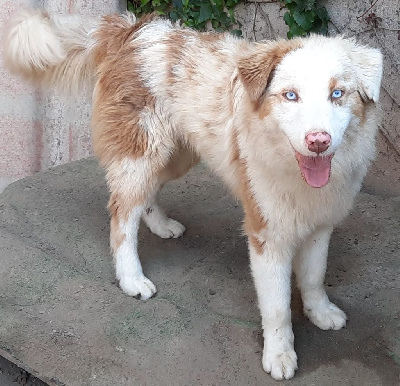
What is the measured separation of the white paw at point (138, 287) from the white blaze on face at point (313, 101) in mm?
1293

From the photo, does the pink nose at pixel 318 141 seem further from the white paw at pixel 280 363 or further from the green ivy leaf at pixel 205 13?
the green ivy leaf at pixel 205 13

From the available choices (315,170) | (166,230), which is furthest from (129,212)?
(315,170)

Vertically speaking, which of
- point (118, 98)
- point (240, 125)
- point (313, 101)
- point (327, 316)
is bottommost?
point (327, 316)

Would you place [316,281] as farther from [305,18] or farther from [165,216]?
[305,18]

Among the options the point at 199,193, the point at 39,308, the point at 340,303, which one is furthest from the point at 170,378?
the point at 199,193

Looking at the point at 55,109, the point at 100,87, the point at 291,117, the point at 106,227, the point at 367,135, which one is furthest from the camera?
the point at 55,109

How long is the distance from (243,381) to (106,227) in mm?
1633

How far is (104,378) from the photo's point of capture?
121 inches

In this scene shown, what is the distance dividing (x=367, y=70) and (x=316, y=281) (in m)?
1.09

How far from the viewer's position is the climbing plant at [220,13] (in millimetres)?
4844

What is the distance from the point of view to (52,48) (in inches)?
149

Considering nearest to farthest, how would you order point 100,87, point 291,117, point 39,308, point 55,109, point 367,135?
point 291,117 → point 367,135 → point 39,308 → point 100,87 → point 55,109

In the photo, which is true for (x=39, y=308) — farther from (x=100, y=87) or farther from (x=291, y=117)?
(x=291, y=117)

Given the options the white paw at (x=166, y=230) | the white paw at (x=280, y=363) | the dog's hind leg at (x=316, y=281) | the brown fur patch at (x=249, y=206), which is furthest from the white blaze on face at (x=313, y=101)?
the white paw at (x=166, y=230)
